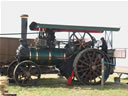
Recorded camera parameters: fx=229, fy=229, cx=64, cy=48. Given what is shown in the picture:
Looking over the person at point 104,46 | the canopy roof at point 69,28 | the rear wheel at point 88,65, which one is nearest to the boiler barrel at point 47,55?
the rear wheel at point 88,65

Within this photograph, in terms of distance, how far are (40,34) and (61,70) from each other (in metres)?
1.94

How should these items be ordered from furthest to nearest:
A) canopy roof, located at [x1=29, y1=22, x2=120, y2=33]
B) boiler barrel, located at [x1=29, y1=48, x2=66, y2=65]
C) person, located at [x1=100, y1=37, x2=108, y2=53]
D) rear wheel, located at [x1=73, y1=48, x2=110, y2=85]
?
1. person, located at [x1=100, y1=37, x2=108, y2=53]
2. rear wheel, located at [x1=73, y1=48, x2=110, y2=85]
3. boiler barrel, located at [x1=29, y1=48, x2=66, y2=65]
4. canopy roof, located at [x1=29, y1=22, x2=120, y2=33]

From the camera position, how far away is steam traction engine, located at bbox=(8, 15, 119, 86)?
954 cm

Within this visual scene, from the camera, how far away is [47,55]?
984 cm

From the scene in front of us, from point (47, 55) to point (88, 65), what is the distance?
1.82 metres

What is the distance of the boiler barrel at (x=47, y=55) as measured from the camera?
9.70 meters

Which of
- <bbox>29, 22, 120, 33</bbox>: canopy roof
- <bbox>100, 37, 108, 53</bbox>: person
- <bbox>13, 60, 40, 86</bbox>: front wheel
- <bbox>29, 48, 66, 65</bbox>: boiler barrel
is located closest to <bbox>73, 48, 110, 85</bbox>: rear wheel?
<bbox>100, 37, 108, 53</bbox>: person

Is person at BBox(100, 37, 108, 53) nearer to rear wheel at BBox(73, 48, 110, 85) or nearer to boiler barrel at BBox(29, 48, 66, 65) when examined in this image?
rear wheel at BBox(73, 48, 110, 85)

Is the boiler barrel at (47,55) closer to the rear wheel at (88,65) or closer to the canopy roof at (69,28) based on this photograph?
the rear wheel at (88,65)

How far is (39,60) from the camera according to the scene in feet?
32.0

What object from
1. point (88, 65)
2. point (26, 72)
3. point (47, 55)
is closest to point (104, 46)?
point (88, 65)

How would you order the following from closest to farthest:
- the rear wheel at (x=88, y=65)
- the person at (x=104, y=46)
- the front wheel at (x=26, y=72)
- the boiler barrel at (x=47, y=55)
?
the front wheel at (x=26, y=72) → the boiler barrel at (x=47, y=55) → the rear wheel at (x=88, y=65) → the person at (x=104, y=46)

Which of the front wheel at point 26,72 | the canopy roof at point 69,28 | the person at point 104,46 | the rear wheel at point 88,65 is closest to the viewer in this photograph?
the front wheel at point 26,72

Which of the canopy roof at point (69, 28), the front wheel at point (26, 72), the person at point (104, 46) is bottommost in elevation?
the front wheel at point (26, 72)
